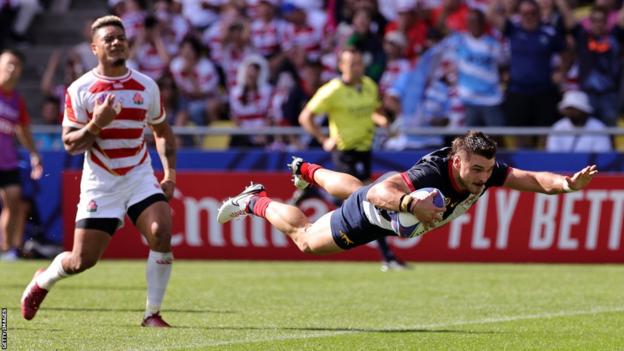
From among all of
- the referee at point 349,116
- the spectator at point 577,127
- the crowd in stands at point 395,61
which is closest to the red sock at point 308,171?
the referee at point 349,116

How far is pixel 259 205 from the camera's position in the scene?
1088cm

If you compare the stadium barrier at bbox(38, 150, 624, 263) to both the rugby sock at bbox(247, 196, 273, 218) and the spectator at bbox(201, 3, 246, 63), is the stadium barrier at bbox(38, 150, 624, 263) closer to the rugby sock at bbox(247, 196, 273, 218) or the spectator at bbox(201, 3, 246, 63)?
the spectator at bbox(201, 3, 246, 63)

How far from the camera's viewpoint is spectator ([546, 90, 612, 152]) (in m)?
17.7

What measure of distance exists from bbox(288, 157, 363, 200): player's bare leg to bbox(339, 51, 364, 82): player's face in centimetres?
464

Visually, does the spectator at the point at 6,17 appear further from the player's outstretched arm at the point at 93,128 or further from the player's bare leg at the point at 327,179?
the player's outstretched arm at the point at 93,128

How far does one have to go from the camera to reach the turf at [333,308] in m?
9.31

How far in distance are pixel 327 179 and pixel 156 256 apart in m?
1.64

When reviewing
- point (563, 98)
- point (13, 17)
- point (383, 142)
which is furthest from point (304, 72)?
point (13, 17)

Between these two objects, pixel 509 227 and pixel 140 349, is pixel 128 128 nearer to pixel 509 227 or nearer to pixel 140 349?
pixel 140 349

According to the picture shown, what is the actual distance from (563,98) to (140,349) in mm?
11308

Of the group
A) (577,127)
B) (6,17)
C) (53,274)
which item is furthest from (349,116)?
(6,17)

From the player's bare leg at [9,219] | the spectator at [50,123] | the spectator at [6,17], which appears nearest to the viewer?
the player's bare leg at [9,219]

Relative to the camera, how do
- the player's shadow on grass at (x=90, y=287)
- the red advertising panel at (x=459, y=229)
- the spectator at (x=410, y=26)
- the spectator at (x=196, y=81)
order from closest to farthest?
the player's shadow on grass at (x=90, y=287), the red advertising panel at (x=459, y=229), the spectator at (x=410, y=26), the spectator at (x=196, y=81)

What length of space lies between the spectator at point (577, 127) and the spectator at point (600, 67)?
0.26 m
